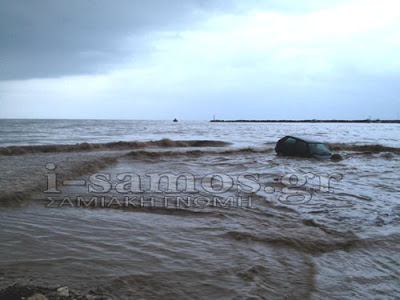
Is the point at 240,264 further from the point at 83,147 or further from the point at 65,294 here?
the point at 83,147

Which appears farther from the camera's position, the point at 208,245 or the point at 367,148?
the point at 367,148

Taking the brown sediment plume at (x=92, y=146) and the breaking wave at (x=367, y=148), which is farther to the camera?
the breaking wave at (x=367, y=148)

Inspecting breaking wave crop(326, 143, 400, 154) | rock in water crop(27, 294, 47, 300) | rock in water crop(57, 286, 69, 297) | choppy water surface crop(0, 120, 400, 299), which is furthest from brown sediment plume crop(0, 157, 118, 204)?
breaking wave crop(326, 143, 400, 154)

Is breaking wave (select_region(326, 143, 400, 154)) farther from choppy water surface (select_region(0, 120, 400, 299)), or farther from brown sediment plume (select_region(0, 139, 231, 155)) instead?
choppy water surface (select_region(0, 120, 400, 299))

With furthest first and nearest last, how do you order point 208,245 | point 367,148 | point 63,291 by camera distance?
point 367,148 → point 208,245 → point 63,291

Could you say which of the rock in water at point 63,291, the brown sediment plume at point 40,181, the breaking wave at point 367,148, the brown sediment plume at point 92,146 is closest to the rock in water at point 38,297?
the rock in water at point 63,291

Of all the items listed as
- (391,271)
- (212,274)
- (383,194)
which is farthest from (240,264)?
(383,194)

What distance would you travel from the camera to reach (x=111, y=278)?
9.22ft

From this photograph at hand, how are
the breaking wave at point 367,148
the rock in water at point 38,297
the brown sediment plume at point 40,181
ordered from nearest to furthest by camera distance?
1. the rock in water at point 38,297
2. the brown sediment plume at point 40,181
3. the breaking wave at point 367,148

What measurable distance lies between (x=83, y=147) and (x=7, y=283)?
1972cm

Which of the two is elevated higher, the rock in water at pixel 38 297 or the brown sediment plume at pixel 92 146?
the rock in water at pixel 38 297

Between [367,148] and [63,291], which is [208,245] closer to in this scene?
[63,291]

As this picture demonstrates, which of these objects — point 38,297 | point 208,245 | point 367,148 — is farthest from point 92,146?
point 367,148

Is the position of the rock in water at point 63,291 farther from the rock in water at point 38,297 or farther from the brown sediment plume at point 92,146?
the brown sediment plume at point 92,146
